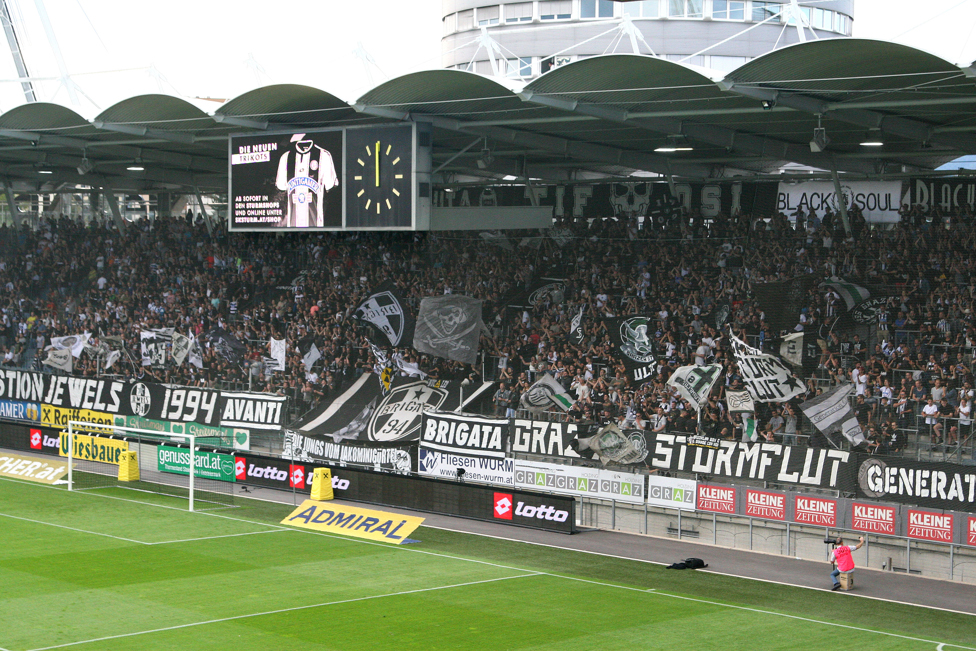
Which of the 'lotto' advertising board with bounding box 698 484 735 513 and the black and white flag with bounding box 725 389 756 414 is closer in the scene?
the 'lotto' advertising board with bounding box 698 484 735 513

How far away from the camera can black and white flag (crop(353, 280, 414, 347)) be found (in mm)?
31344

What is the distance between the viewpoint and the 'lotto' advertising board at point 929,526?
1925 cm

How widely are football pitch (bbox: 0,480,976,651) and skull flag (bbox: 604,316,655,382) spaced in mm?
6127

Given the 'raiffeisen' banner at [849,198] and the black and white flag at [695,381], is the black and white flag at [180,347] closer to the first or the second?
the black and white flag at [695,381]

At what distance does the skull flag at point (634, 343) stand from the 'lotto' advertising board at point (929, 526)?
7.88 m

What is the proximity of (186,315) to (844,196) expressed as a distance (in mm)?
21392

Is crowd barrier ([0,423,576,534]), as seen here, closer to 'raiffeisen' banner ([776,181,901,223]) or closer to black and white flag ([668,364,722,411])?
black and white flag ([668,364,722,411])

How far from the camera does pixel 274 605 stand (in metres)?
17.3

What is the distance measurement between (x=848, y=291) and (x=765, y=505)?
21.7 ft

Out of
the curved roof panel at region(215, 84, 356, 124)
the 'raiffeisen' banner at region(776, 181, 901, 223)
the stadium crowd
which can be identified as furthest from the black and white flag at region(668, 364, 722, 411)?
the curved roof panel at region(215, 84, 356, 124)

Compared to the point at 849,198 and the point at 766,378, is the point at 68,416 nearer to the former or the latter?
the point at 766,378

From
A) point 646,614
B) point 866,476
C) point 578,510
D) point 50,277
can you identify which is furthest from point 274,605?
point 50,277

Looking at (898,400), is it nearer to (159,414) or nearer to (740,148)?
(740,148)

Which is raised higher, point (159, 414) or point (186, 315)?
point (186, 315)
